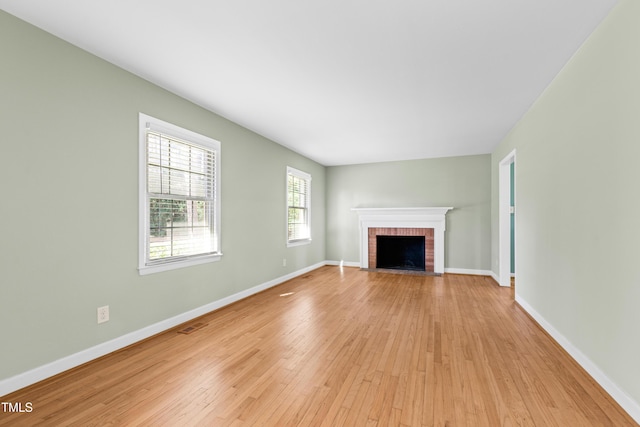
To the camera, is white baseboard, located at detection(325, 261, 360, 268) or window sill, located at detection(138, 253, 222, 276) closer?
window sill, located at detection(138, 253, 222, 276)

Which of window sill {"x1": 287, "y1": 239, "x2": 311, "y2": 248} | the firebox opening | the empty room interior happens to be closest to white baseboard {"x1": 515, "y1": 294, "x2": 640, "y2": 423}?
the empty room interior

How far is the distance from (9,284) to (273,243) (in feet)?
10.7

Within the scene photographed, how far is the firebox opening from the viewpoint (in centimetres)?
637

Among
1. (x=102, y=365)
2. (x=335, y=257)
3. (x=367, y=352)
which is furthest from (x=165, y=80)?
(x=335, y=257)

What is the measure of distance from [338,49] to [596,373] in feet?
9.97

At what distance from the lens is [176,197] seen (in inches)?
122

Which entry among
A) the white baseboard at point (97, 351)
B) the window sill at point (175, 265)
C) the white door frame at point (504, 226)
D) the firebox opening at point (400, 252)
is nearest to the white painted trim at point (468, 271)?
the firebox opening at point (400, 252)

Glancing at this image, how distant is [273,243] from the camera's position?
16.0ft

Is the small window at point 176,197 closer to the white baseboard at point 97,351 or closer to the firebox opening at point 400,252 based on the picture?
the white baseboard at point 97,351

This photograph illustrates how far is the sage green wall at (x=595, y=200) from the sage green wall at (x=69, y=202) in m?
3.67

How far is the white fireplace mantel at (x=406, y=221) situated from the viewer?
5977 millimetres

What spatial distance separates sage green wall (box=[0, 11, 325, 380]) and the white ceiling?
0.26 metres

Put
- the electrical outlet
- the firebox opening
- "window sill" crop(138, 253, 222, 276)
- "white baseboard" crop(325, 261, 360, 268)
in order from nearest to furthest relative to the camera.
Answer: the electrical outlet → "window sill" crop(138, 253, 222, 276) → the firebox opening → "white baseboard" crop(325, 261, 360, 268)

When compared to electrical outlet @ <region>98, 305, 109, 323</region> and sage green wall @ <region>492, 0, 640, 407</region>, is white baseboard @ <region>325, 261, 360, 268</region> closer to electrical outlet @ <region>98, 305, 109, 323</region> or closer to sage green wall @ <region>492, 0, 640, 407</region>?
sage green wall @ <region>492, 0, 640, 407</region>
